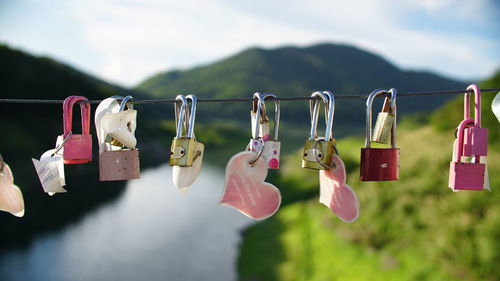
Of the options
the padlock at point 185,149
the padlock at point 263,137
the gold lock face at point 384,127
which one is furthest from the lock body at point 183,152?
the gold lock face at point 384,127

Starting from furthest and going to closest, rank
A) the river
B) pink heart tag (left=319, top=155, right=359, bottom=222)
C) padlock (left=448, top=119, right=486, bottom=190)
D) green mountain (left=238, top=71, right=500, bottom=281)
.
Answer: the river, green mountain (left=238, top=71, right=500, bottom=281), padlock (left=448, top=119, right=486, bottom=190), pink heart tag (left=319, top=155, right=359, bottom=222)

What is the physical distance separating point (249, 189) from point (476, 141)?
1.28m

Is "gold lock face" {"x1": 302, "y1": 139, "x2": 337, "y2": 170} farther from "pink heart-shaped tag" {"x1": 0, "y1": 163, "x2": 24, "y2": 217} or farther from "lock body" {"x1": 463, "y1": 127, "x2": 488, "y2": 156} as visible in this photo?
"pink heart-shaped tag" {"x1": 0, "y1": 163, "x2": 24, "y2": 217}

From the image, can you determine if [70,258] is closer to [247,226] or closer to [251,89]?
[247,226]

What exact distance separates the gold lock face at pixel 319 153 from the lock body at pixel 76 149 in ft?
4.45

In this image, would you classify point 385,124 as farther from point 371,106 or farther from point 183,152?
point 183,152

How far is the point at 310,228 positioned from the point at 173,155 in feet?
59.2

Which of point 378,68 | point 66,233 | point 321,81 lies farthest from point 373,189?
point 378,68

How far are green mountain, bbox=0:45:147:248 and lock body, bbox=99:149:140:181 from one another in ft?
90.3

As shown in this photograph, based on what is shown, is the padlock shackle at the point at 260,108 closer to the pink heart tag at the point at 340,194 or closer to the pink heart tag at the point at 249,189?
the pink heart tag at the point at 249,189

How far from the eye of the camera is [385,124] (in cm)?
260

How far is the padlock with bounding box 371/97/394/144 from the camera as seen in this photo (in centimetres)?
259

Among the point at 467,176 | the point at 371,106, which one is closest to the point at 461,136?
the point at 467,176

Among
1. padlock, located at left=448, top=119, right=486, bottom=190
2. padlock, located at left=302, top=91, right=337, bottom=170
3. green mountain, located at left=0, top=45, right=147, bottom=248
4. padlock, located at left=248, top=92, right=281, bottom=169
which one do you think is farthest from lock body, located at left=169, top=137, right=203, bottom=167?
green mountain, located at left=0, top=45, right=147, bottom=248
